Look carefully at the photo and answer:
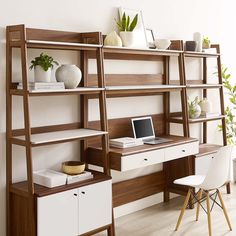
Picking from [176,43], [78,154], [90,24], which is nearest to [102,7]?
[90,24]

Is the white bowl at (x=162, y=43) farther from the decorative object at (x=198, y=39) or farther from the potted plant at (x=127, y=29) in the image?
the decorative object at (x=198, y=39)

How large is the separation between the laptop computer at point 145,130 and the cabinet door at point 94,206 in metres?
0.73

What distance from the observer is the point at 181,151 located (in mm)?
3971

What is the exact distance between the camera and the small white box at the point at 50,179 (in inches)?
120

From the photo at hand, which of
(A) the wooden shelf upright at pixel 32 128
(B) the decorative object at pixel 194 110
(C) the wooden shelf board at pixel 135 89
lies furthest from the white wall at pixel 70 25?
(B) the decorative object at pixel 194 110

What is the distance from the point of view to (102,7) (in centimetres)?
371

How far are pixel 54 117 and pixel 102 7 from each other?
41.1 inches

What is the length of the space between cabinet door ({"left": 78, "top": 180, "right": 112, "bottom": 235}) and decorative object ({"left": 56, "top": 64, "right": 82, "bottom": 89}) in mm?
757

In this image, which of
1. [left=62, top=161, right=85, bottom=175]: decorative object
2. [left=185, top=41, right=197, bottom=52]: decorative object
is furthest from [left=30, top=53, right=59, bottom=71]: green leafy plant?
[left=185, top=41, right=197, bottom=52]: decorative object

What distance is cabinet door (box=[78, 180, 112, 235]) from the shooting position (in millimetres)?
3188

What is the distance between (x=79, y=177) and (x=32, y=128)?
19.8 inches

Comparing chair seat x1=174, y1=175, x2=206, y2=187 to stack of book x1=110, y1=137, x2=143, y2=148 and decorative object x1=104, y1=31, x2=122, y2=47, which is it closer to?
stack of book x1=110, y1=137, x2=143, y2=148

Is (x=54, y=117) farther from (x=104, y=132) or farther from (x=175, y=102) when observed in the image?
(x=175, y=102)

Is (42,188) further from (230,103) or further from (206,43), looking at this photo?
(230,103)
